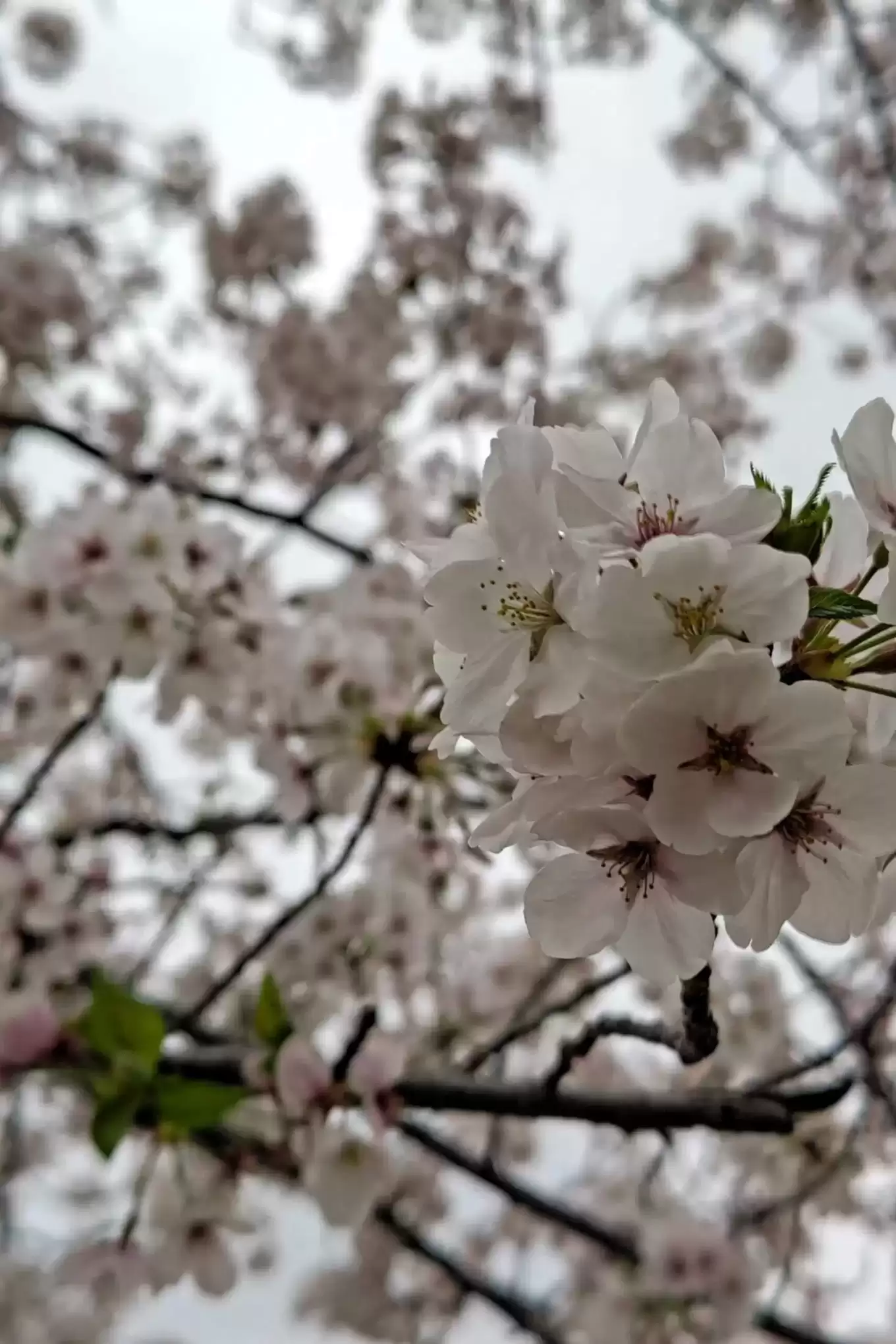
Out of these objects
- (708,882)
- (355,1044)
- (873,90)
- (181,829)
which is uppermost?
(873,90)

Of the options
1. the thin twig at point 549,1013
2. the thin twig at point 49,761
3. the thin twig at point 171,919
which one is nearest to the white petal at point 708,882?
the thin twig at point 549,1013

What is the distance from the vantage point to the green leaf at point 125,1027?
1.00 m

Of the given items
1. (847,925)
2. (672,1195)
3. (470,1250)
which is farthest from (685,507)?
(470,1250)

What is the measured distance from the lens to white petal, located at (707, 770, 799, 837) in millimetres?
422

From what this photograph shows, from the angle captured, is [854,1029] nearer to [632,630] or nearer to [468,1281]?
[468,1281]

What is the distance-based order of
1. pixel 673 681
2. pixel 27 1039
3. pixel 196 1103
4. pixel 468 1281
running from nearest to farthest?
pixel 673 681 → pixel 196 1103 → pixel 27 1039 → pixel 468 1281

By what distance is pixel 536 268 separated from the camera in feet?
11.1

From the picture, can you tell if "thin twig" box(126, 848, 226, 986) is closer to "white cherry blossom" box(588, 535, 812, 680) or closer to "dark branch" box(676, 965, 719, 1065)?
"dark branch" box(676, 965, 719, 1065)

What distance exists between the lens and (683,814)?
43cm

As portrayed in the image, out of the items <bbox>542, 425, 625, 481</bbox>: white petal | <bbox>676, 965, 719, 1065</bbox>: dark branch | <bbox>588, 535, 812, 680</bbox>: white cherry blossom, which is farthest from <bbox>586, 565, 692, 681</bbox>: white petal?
<bbox>676, 965, 719, 1065</bbox>: dark branch

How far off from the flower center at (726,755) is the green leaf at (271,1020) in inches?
29.6

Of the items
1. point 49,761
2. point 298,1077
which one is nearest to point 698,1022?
point 298,1077

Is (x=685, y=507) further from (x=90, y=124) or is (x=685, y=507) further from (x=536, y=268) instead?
(x=90, y=124)

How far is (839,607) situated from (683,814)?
126 millimetres
